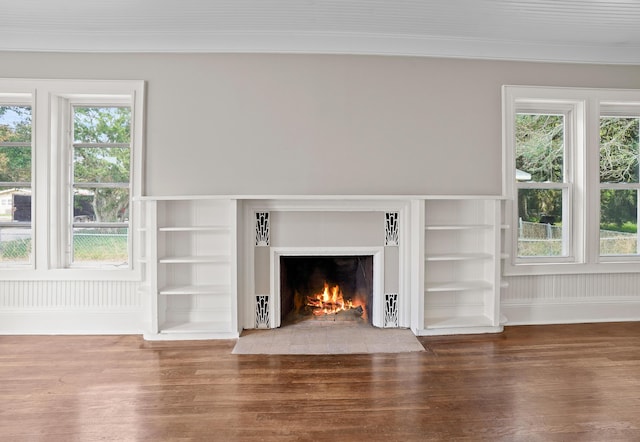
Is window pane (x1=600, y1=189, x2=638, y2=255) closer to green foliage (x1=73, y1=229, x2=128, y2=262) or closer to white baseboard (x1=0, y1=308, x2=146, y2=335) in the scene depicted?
white baseboard (x1=0, y1=308, x2=146, y2=335)

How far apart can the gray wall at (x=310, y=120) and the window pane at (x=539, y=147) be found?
344mm

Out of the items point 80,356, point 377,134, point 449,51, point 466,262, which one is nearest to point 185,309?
point 80,356

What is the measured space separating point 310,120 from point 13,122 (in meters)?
2.89

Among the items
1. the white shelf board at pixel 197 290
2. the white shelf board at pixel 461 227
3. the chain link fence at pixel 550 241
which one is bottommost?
the white shelf board at pixel 197 290

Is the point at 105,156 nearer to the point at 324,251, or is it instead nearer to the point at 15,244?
the point at 15,244

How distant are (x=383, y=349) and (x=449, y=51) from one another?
2.79m

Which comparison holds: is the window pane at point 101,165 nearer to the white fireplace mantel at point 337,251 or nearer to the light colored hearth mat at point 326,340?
the white fireplace mantel at point 337,251

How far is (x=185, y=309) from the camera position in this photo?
3379 millimetres

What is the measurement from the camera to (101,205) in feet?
11.5

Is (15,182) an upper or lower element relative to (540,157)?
lower

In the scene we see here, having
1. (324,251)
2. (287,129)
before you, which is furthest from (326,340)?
(287,129)

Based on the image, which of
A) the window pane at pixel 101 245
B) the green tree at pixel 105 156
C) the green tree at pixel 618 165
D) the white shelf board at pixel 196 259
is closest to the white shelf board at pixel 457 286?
the green tree at pixel 618 165

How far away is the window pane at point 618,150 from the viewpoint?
373 cm

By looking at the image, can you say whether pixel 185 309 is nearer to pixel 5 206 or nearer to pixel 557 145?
pixel 5 206
